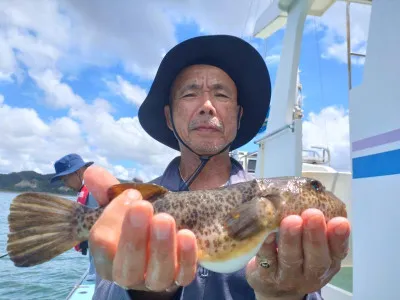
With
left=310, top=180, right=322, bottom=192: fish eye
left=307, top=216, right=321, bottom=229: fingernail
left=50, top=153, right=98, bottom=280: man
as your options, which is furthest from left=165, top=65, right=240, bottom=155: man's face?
left=50, top=153, right=98, bottom=280: man

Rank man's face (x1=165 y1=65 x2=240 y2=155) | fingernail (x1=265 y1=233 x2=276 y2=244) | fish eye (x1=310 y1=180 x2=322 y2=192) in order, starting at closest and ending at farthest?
fingernail (x1=265 y1=233 x2=276 y2=244)
fish eye (x1=310 y1=180 x2=322 y2=192)
man's face (x1=165 y1=65 x2=240 y2=155)

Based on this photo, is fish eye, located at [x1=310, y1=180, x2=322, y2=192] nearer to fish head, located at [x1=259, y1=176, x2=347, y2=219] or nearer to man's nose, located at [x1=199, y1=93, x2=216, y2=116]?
fish head, located at [x1=259, y1=176, x2=347, y2=219]

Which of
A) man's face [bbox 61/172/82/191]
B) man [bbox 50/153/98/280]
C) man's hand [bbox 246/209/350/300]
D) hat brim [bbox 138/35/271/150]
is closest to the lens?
man's hand [bbox 246/209/350/300]

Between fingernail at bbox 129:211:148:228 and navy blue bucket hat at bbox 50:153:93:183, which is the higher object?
navy blue bucket hat at bbox 50:153:93:183

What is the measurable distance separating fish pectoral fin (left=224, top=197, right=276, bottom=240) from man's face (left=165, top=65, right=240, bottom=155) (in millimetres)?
1333

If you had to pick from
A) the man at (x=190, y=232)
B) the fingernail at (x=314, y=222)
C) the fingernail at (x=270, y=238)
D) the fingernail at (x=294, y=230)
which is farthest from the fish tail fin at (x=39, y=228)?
the fingernail at (x=314, y=222)

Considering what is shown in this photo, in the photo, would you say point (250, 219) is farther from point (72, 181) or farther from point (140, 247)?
point (72, 181)

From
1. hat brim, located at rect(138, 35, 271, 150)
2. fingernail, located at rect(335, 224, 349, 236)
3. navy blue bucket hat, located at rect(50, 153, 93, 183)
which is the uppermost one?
hat brim, located at rect(138, 35, 271, 150)

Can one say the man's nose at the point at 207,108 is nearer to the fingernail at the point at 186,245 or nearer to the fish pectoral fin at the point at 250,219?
the fish pectoral fin at the point at 250,219

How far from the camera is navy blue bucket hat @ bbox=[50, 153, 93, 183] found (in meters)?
9.55

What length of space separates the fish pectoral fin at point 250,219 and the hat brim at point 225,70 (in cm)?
212

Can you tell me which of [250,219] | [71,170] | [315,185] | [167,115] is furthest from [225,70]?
[71,170]

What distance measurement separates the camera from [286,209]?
8.43 feet

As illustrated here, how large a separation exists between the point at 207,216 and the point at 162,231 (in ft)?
1.84
